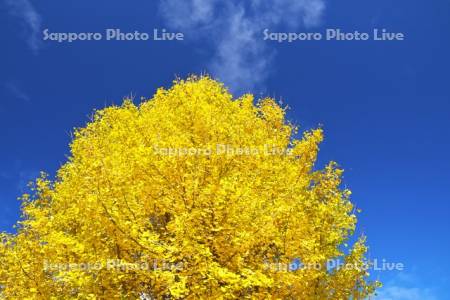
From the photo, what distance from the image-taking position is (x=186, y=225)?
1527cm

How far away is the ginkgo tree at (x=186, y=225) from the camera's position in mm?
15422

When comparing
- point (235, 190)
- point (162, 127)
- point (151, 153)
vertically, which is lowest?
point (235, 190)

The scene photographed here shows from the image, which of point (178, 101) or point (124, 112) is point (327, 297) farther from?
point (124, 112)

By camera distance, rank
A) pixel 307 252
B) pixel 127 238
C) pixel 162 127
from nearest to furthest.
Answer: pixel 127 238 → pixel 307 252 → pixel 162 127

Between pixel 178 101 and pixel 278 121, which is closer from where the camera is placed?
pixel 178 101

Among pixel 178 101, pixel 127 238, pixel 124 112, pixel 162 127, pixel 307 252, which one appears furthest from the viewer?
pixel 124 112

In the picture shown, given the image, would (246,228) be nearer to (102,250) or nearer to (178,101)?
(102,250)

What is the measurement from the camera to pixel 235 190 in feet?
52.0

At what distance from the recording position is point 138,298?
54.2 feet

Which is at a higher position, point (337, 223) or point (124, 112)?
point (124, 112)

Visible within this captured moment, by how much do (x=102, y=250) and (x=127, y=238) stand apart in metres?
1.15

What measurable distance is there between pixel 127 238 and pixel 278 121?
564 inches

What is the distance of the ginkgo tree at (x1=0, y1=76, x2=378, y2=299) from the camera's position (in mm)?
15422

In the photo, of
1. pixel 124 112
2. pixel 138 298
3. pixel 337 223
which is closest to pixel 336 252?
pixel 337 223
